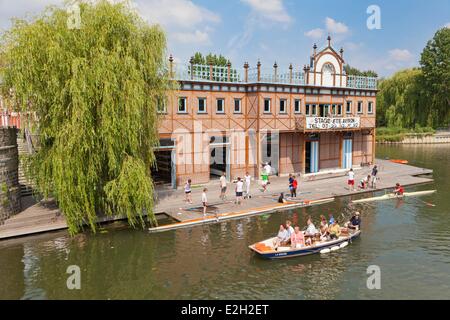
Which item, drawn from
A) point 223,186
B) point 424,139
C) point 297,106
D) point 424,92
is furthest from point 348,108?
point 424,92

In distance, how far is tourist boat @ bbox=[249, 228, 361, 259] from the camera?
1786 cm

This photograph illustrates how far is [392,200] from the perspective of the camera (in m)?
28.9

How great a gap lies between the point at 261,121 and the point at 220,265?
57.8 feet

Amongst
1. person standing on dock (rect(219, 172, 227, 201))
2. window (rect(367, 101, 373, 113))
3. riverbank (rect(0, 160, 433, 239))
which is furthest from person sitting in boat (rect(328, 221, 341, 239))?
window (rect(367, 101, 373, 113))

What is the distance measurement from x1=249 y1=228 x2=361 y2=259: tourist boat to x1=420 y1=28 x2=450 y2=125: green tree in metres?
68.1

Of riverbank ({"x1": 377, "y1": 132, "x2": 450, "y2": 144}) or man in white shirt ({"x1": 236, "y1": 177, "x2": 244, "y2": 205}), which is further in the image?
riverbank ({"x1": 377, "y1": 132, "x2": 450, "y2": 144})

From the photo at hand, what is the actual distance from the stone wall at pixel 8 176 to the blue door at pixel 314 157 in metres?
25.4

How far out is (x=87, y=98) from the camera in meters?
19.7

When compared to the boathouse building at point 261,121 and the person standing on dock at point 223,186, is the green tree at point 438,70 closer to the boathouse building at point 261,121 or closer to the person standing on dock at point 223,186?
the boathouse building at point 261,121

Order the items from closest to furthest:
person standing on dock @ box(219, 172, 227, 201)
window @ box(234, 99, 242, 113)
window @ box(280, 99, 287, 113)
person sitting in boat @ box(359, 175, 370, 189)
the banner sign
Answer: person standing on dock @ box(219, 172, 227, 201)
person sitting in boat @ box(359, 175, 370, 189)
window @ box(234, 99, 242, 113)
window @ box(280, 99, 287, 113)
the banner sign

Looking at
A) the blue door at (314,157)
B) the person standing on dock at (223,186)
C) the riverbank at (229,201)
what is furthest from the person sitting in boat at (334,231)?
the blue door at (314,157)

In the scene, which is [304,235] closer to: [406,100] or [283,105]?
[283,105]

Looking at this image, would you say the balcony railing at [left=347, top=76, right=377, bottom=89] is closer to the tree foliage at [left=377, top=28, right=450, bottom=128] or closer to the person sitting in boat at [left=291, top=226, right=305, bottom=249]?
the person sitting in boat at [left=291, top=226, right=305, bottom=249]
